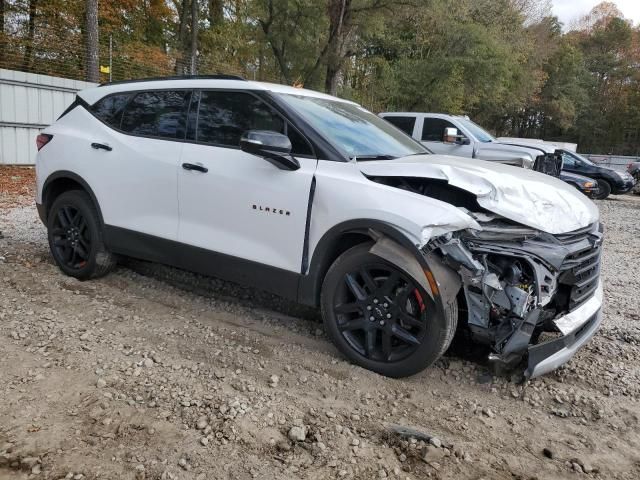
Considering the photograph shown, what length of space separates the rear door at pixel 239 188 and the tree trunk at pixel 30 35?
12.3 meters

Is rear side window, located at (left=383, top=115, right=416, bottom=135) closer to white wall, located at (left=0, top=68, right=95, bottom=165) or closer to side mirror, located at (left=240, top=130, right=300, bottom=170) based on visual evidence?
white wall, located at (left=0, top=68, right=95, bottom=165)

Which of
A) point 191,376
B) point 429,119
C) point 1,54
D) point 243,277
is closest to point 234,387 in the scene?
point 191,376

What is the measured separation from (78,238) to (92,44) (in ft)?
37.2

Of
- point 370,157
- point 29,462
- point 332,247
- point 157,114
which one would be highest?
point 157,114

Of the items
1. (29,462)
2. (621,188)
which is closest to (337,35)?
(621,188)

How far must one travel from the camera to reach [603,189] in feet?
53.6

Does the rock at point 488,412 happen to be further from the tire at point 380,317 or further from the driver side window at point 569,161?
the driver side window at point 569,161

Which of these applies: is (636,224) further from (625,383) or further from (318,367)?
(318,367)

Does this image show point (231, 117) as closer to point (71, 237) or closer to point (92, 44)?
point (71, 237)

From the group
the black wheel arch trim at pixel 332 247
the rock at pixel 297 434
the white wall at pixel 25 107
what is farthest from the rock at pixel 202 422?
the white wall at pixel 25 107

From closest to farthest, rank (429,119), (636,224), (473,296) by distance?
(473,296), (636,224), (429,119)

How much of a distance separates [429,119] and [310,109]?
8.84 meters

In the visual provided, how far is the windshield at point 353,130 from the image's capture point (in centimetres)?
357

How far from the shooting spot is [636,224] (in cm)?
1054
